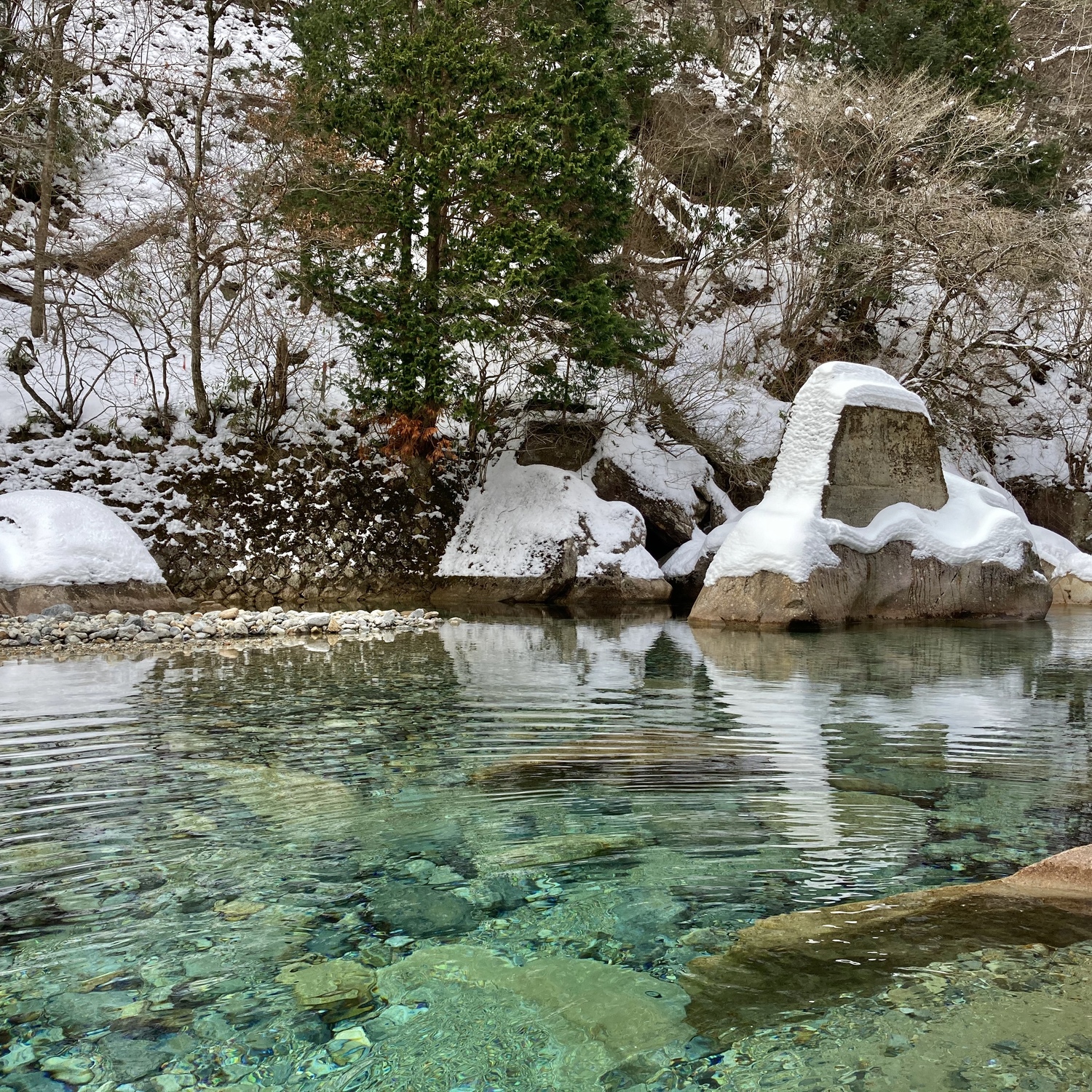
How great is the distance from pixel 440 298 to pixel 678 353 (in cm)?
719

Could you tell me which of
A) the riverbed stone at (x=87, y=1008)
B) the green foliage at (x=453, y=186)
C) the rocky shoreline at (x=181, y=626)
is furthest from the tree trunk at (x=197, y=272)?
the riverbed stone at (x=87, y=1008)

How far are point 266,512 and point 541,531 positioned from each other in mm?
4126

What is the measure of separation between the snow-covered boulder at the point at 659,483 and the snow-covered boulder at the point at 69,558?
24.3 ft

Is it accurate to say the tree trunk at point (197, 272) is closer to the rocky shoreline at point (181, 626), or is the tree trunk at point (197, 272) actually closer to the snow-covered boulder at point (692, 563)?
the rocky shoreline at point (181, 626)

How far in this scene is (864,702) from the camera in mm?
5477

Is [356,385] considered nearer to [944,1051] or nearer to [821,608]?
[821,608]

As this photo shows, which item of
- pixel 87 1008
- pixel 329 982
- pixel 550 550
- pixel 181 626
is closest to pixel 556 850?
pixel 329 982

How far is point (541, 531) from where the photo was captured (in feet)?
46.2

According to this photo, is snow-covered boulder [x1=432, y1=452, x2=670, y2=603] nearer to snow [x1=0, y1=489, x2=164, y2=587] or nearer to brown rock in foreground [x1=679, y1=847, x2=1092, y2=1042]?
snow [x1=0, y1=489, x2=164, y2=587]

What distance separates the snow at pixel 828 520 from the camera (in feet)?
33.7

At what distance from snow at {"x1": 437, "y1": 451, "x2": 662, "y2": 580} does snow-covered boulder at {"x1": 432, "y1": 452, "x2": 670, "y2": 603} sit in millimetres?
13

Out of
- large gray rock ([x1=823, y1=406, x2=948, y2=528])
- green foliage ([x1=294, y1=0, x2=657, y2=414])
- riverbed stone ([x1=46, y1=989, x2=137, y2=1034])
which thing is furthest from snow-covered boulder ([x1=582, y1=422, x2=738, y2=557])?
riverbed stone ([x1=46, y1=989, x2=137, y2=1034])

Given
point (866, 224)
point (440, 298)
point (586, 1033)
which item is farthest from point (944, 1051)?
point (866, 224)

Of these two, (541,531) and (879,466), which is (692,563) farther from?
(879,466)
